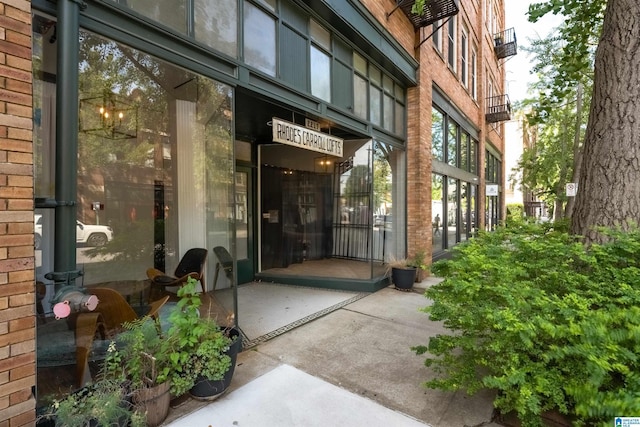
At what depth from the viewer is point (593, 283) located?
2547 mm

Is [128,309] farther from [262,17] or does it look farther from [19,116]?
[262,17]

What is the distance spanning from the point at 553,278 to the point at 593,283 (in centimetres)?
30

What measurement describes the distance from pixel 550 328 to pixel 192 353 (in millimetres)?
2578

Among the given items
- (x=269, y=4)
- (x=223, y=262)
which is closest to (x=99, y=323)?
(x=223, y=262)

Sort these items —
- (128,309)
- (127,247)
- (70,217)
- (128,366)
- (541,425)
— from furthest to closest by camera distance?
(127,247) → (128,309) → (128,366) → (70,217) → (541,425)

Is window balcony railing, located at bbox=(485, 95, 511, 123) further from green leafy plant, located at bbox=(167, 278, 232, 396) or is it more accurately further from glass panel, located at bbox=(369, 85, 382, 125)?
green leafy plant, located at bbox=(167, 278, 232, 396)

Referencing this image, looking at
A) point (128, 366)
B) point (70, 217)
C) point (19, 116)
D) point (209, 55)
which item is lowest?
point (128, 366)

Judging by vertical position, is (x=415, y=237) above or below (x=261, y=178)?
below

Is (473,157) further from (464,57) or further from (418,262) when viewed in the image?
(418,262)

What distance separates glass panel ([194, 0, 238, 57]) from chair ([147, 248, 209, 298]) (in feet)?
8.93

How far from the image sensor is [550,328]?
2049 millimetres

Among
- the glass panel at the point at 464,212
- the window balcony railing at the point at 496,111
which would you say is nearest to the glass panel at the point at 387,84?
the glass panel at the point at 464,212

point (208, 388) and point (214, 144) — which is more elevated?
point (214, 144)

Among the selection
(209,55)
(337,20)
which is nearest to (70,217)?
(209,55)
